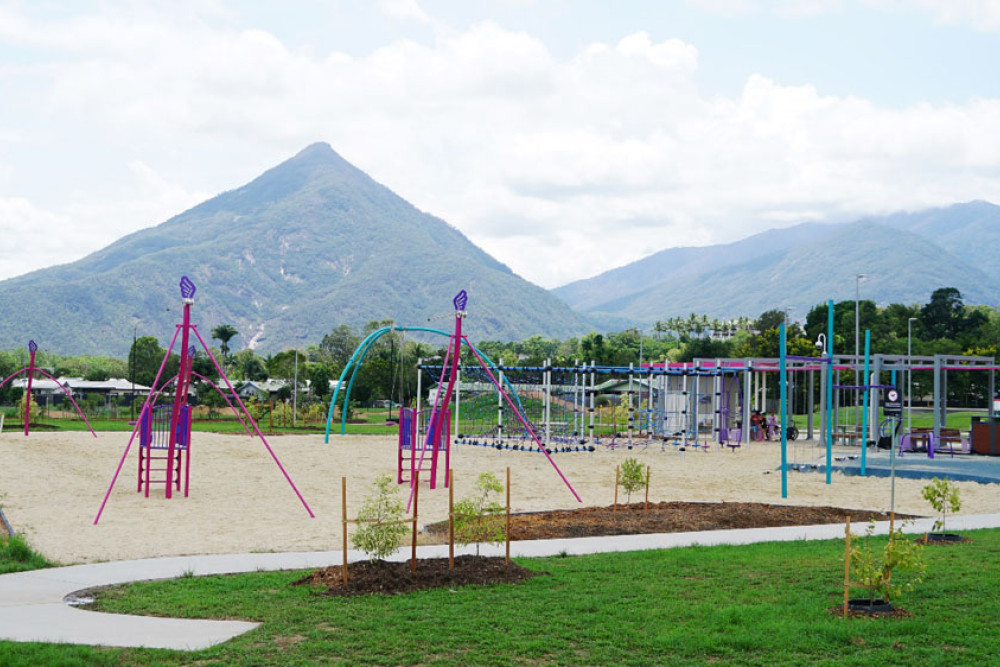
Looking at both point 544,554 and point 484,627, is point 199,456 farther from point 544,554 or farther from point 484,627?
point 484,627

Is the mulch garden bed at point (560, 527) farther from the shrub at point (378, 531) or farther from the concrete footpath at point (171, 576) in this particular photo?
the concrete footpath at point (171, 576)

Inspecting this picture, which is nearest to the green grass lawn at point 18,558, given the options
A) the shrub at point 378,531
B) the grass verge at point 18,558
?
the grass verge at point 18,558

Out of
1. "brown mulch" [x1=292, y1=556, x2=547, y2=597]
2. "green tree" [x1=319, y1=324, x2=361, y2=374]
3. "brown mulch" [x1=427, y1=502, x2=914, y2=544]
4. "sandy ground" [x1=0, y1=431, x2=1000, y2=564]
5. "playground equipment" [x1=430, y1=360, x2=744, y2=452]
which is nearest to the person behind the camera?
"brown mulch" [x1=292, y1=556, x2=547, y2=597]

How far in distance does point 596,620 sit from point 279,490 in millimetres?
13382

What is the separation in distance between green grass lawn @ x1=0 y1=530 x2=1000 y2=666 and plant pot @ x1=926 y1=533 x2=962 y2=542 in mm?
2371

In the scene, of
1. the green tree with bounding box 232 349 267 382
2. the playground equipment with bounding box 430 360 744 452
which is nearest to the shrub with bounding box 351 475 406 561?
the playground equipment with bounding box 430 360 744 452

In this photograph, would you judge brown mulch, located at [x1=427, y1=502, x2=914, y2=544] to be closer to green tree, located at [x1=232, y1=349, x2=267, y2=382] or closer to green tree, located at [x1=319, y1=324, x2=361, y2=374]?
green tree, located at [x1=232, y1=349, x2=267, y2=382]

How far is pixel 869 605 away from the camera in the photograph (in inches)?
350

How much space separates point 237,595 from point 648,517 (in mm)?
8161

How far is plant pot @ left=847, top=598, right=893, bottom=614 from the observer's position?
345 inches

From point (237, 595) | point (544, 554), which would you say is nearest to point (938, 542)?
point (544, 554)

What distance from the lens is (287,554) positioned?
12375 mm

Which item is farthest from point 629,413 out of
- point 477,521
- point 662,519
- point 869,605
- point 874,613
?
point 874,613

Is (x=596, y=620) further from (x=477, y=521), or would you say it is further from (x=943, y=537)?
(x=943, y=537)
